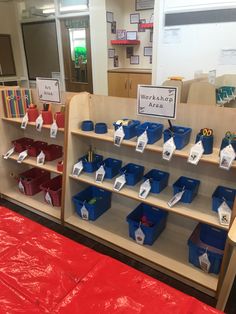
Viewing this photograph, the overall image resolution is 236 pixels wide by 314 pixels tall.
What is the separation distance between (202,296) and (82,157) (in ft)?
4.32

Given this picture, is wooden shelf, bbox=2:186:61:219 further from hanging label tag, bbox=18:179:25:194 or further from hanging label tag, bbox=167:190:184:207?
hanging label tag, bbox=167:190:184:207

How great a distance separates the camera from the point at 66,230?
87.1 inches

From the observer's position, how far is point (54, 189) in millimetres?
2477

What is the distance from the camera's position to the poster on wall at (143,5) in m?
4.38

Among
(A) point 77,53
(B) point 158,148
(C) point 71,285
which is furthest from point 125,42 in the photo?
(C) point 71,285

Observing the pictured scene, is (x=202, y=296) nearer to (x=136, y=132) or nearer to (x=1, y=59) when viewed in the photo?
(x=136, y=132)

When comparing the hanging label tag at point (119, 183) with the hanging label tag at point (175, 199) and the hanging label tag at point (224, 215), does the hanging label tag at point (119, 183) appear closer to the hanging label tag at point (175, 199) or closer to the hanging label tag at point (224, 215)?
the hanging label tag at point (175, 199)

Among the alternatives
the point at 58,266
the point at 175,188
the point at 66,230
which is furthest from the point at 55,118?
the point at 58,266

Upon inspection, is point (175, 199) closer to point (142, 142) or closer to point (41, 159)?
point (142, 142)

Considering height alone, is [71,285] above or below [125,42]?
below

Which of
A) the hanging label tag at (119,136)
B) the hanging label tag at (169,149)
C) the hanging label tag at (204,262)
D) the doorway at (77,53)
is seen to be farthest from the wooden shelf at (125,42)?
the hanging label tag at (204,262)

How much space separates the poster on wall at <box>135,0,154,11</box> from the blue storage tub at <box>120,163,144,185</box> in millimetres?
3557

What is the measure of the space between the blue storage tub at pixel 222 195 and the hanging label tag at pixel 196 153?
0.31m

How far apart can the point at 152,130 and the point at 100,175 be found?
0.57m
